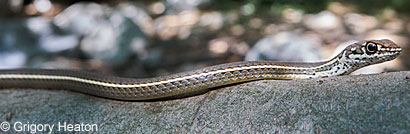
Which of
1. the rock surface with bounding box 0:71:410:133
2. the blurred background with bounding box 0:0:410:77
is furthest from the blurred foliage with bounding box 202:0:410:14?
the rock surface with bounding box 0:71:410:133

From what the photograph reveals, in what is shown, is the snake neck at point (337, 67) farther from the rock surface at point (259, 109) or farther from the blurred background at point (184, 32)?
the blurred background at point (184, 32)

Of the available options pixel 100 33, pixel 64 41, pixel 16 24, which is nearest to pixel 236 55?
pixel 100 33

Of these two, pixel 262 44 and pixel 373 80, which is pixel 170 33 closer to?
pixel 262 44

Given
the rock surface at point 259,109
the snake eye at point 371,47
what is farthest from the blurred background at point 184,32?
the rock surface at point 259,109

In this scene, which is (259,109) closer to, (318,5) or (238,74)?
(238,74)

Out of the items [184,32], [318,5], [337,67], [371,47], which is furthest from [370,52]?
[184,32]

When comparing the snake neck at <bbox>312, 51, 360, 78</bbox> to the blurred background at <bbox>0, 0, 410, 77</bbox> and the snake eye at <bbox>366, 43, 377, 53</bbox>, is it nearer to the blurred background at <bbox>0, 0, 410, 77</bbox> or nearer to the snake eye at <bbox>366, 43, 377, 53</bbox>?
the snake eye at <bbox>366, 43, 377, 53</bbox>
